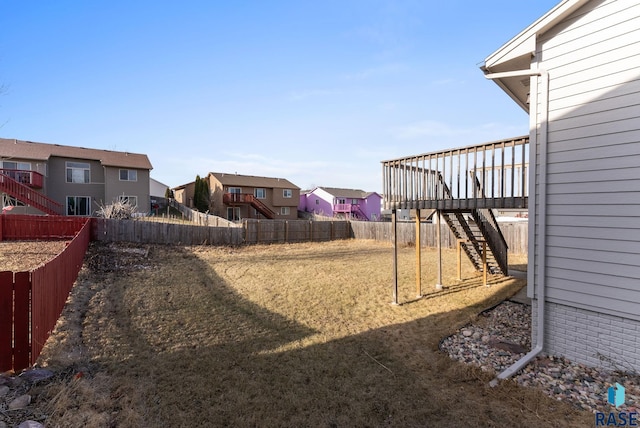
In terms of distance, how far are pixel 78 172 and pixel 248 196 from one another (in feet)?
46.8

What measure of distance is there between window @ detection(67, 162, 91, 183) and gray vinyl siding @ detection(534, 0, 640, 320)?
2792 cm

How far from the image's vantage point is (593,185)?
14.0 feet

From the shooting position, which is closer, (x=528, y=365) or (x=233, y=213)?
(x=528, y=365)

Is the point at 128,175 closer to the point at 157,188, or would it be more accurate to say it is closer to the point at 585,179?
the point at 157,188

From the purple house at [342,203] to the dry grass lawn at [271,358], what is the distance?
106 feet

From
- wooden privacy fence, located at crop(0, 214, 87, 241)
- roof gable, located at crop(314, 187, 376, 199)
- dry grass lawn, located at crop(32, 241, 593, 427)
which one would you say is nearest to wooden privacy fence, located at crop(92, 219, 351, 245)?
wooden privacy fence, located at crop(0, 214, 87, 241)

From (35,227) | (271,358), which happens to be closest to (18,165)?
(35,227)

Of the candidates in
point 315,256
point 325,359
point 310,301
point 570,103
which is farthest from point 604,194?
point 315,256

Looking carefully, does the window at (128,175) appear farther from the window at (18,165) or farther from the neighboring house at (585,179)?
the neighboring house at (585,179)

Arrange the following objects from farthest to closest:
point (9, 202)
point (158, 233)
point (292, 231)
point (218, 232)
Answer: point (292, 231)
point (9, 202)
point (218, 232)
point (158, 233)

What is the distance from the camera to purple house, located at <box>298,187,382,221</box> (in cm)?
4247

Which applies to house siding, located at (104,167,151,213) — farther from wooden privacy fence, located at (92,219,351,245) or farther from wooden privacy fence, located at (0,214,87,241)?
wooden privacy fence, located at (92,219,351,245)

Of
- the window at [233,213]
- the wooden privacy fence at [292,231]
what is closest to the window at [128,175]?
the window at [233,213]

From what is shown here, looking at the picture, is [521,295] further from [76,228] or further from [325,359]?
[76,228]
